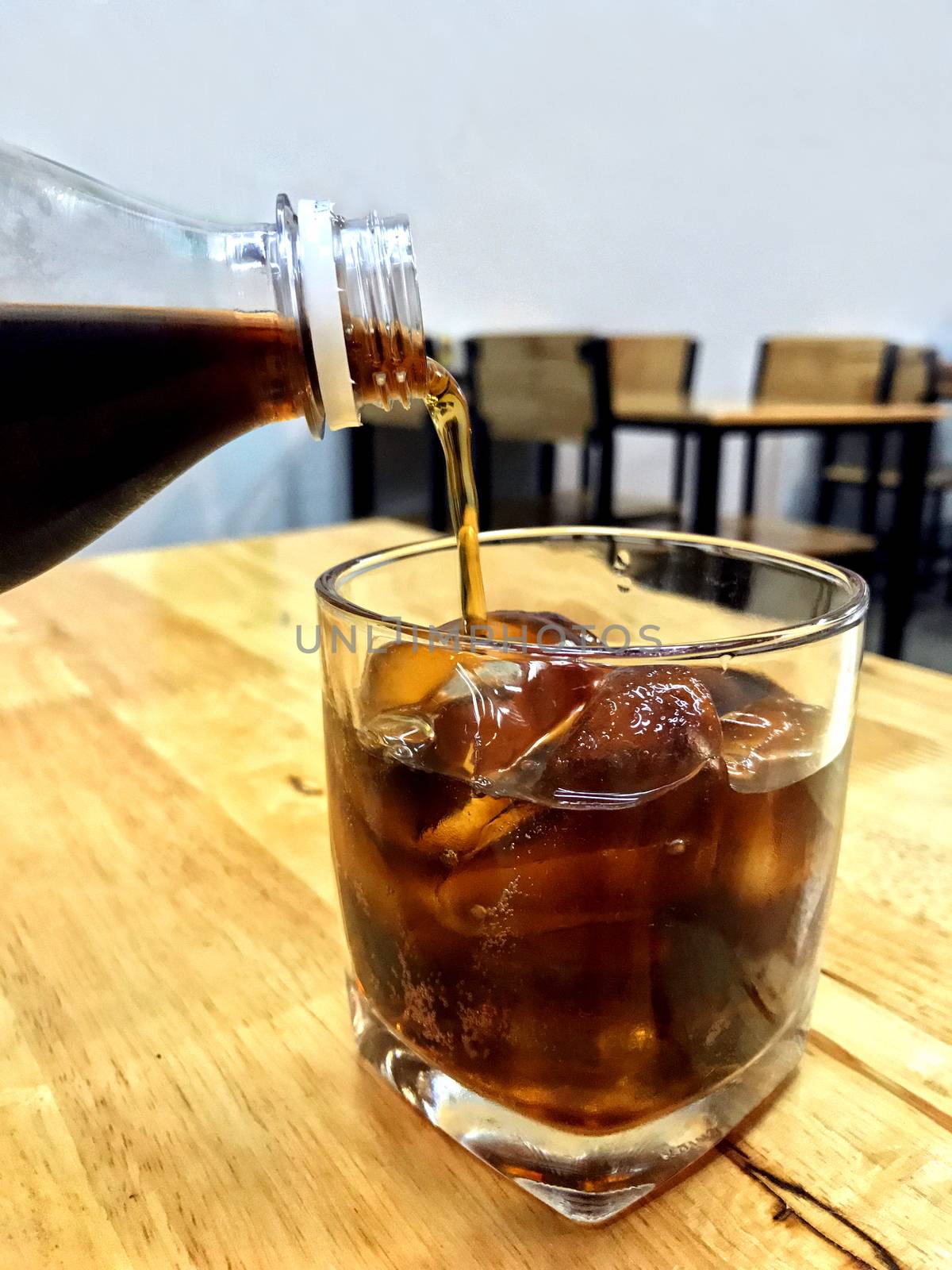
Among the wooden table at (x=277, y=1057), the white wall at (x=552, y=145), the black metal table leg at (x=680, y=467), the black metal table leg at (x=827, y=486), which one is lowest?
the black metal table leg at (x=827, y=486)

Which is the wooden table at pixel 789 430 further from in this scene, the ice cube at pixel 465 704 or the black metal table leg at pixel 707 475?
the ice cube at pixel 465 704

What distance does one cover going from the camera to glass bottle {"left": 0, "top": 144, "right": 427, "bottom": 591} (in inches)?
13.1

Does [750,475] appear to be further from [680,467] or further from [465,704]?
[465,704]

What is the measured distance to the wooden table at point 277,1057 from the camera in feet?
0.89

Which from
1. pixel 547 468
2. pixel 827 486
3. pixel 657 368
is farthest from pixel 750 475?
pixel 547 468

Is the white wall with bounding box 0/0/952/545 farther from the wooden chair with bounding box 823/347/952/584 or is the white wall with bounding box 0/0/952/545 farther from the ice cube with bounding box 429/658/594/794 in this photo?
the ice cube with bounding box 429/658/594/794

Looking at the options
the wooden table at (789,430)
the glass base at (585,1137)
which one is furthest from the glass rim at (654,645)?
the wooden table at (789,430)

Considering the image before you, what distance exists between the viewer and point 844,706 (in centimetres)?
30

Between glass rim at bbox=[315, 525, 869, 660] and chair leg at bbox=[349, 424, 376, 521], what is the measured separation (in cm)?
226

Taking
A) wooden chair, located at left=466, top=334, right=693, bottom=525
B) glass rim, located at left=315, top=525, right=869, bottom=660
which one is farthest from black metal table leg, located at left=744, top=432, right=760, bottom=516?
glass rim, located at left=315, top=525, right=869, bottom=660

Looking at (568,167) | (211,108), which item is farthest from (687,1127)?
(568,167)

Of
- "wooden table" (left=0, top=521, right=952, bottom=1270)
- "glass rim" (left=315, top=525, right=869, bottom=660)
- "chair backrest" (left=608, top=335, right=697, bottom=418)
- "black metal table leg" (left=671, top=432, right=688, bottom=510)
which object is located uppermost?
"glass rim" (left=315, top=525, right=869, bottom=660)

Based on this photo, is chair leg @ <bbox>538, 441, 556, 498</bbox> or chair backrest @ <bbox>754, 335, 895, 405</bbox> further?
chair backrest @ <bbox>754, 335, 895, 405</bbox>

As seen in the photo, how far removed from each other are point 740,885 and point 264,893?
243 millimetres
